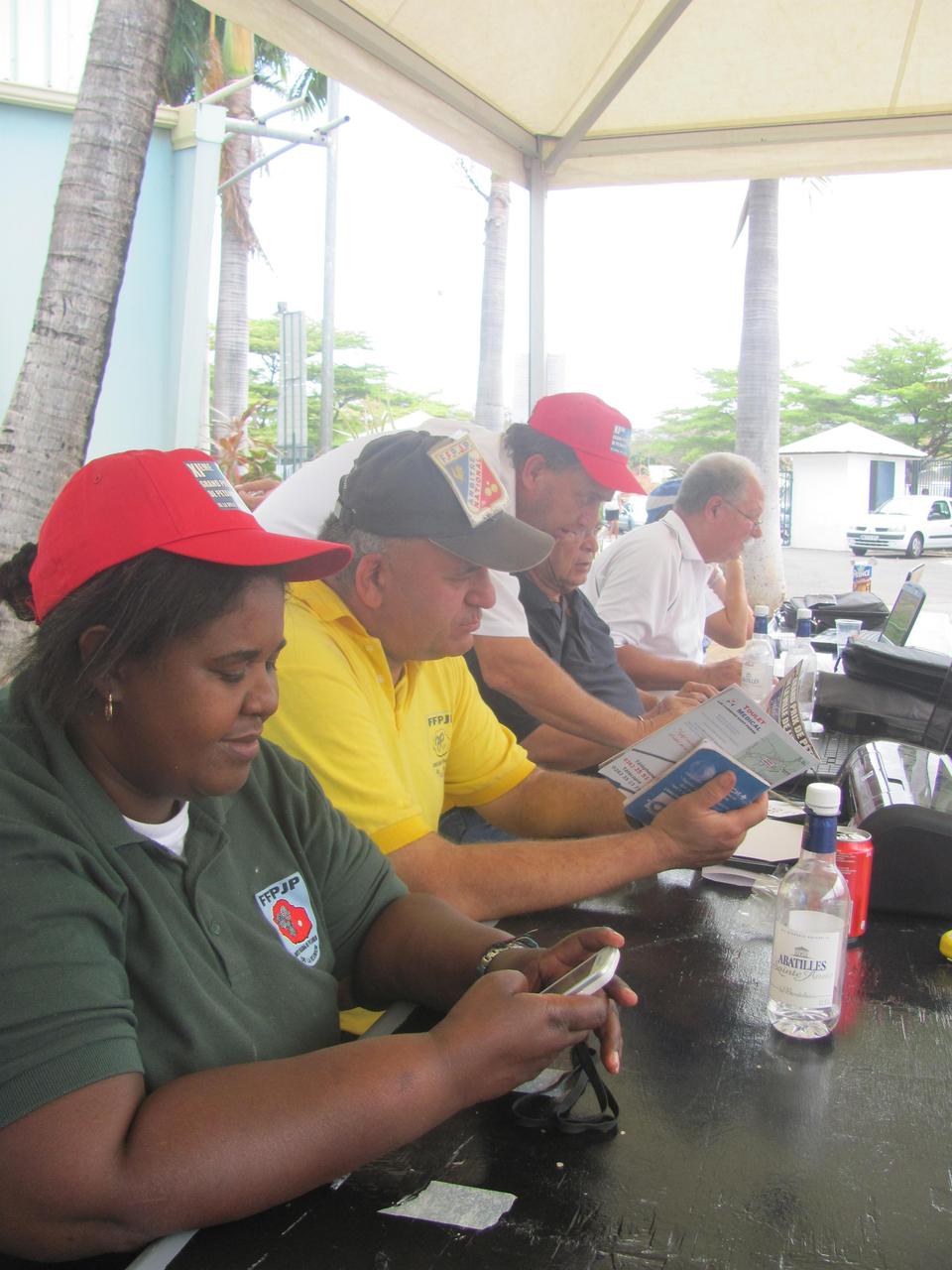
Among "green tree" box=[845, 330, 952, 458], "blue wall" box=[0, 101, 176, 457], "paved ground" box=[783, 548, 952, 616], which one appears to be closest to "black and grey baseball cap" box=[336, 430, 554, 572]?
"blue wall" box=[0, 101, 176, 457]

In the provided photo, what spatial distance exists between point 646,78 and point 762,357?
7972 mm

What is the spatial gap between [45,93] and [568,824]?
28.6 ft

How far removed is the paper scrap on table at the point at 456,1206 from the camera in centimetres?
110

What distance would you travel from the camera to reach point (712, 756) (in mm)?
2002

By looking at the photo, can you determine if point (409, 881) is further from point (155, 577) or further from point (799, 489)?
point (799, 489)

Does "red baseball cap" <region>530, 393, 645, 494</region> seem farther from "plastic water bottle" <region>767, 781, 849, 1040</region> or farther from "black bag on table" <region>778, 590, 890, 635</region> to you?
"black bag on table" <region>778, 590, 890, 635</region>

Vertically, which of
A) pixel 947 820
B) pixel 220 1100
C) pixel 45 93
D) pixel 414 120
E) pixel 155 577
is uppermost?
pixel 45 93

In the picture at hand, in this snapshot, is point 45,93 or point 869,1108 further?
point 45,93

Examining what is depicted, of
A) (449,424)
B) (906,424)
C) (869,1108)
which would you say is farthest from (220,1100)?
(906,424)

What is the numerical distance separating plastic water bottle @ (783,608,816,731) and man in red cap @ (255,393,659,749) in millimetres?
611

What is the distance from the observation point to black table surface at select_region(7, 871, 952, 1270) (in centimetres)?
106

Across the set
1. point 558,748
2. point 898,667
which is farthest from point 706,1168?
point 898,667

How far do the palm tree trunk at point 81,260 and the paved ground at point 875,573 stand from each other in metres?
12.2

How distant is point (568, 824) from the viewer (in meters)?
2.55
